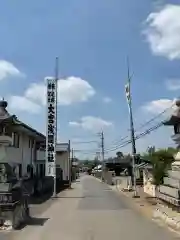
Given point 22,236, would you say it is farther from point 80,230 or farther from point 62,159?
point 62,159

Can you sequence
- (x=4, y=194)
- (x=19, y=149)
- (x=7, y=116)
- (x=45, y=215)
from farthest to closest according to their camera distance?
(x=19, y=149) < (x=7, y=116) < (x=45, y=215) < (x=4, y=194)

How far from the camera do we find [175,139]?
55.5 ft

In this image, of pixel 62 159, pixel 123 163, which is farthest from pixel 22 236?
pixel 123 163

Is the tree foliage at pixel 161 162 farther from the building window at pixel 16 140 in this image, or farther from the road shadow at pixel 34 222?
the building window at pixel 16 140

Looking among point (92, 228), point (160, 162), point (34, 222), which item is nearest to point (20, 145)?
point (160, 162)

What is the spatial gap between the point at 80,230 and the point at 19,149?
1893cm

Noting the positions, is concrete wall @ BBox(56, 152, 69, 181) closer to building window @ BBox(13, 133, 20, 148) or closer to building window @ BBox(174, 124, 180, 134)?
building window @ BBox(13, 133, 20, 148)

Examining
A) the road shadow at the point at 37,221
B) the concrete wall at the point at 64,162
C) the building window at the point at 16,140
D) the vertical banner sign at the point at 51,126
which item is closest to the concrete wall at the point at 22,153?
the building window at the point at 16,140

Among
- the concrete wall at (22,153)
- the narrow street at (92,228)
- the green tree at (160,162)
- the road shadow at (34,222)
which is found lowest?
the narrow street at (92,228)

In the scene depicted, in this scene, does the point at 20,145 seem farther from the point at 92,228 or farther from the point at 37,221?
the point at 92,228

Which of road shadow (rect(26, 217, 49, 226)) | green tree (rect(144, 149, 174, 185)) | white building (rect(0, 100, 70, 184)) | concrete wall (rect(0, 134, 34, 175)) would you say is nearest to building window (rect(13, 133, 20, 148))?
white building (rect(0, 100, 70, 184))

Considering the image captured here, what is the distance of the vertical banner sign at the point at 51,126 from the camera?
Result: 115 feet

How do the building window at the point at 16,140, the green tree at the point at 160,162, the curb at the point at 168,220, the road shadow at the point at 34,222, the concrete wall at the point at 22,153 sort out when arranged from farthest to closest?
the building window at the point at 16,140, the concrete wall at the point at 22,153, the green tree at the point at 160,162, the road shadow at the point at 34,222, the curb at the point at 168,220

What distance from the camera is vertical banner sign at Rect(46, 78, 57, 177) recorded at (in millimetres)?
35000
